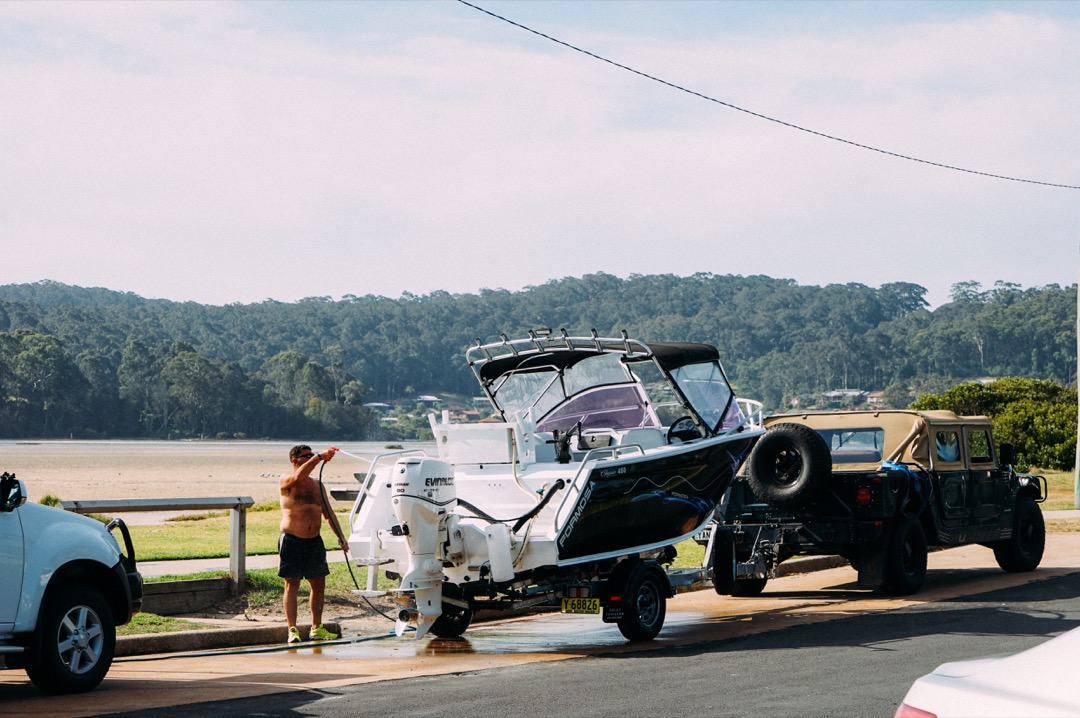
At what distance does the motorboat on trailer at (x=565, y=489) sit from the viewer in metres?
12.3

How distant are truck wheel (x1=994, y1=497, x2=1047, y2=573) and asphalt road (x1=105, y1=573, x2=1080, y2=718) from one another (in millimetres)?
4589

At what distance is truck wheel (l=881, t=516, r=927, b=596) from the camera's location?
16016 millimetres

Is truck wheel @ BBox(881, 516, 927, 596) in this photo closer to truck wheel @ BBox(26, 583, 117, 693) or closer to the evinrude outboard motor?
the evinrude outboard motor

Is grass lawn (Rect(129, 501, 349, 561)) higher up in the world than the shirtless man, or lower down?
lower down

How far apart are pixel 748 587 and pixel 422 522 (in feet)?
20.2

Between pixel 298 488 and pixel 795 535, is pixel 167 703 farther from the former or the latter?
pixel 795 535

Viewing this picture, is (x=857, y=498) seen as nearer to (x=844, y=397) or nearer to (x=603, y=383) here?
(x=603, y=383)

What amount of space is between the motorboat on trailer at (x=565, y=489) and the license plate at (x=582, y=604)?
1 cm

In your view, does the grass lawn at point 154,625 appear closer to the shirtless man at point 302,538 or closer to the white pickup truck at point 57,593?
the shirtless man at point 302,538

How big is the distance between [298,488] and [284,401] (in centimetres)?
13143

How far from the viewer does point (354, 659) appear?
12.5m

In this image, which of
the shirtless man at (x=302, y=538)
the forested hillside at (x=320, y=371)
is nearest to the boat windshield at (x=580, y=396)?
the shirtless man at (x=302, y=538)

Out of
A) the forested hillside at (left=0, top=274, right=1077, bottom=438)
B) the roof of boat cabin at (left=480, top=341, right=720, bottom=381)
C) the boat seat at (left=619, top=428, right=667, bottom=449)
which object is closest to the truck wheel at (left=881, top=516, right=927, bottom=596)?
the roof of boat cabin at (left=480, top=341, right=720, bottom=381)

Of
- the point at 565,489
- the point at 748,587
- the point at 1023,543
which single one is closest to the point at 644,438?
the point at 565,489
